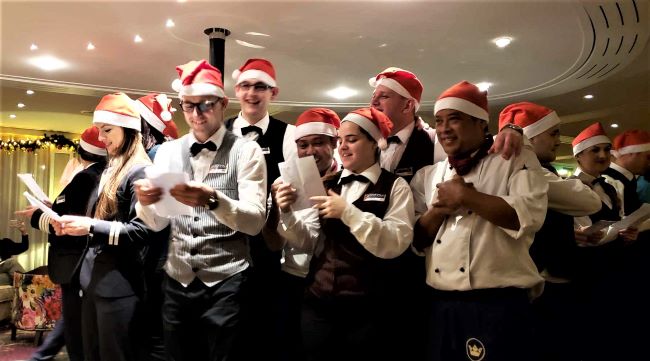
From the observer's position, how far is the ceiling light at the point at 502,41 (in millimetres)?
5088

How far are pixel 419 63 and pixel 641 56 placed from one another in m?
2.36

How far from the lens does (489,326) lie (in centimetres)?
180

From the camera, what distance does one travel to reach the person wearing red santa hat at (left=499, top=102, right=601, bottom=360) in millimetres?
2086

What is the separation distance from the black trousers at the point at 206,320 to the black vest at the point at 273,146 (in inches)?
27.8

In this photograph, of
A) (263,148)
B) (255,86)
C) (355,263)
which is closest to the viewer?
(355,263)

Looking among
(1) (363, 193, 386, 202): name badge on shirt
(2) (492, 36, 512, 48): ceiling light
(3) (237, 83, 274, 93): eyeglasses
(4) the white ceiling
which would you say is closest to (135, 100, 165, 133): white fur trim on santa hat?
(3) (237, 83, 274, 93): eyeglasses

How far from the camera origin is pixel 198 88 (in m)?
2.14

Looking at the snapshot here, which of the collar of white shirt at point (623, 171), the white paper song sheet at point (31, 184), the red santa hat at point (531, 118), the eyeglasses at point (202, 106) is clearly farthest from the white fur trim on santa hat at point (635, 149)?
the white paper song sheet at point (31, 184)

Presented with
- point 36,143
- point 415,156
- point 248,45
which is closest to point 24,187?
point 36,143

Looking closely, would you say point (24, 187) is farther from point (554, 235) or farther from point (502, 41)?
point (554, 235)

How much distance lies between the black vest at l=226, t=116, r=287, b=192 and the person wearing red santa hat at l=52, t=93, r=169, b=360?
583 mm

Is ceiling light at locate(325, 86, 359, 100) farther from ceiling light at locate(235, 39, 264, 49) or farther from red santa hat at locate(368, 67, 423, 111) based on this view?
red santa hat at locate(368, 67, 423, 111)

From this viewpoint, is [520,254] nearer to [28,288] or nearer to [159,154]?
[159,154]

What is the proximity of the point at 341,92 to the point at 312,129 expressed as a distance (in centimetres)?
495
